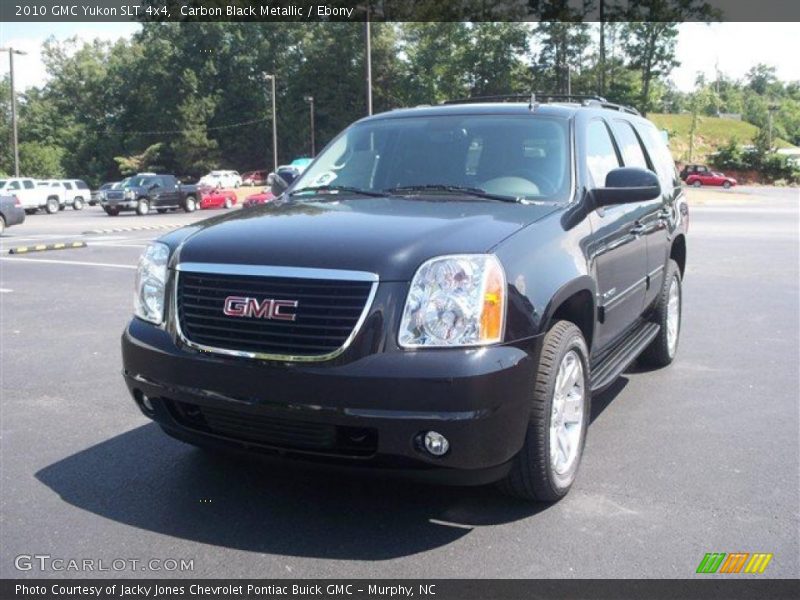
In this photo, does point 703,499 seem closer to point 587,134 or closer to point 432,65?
point 587,134

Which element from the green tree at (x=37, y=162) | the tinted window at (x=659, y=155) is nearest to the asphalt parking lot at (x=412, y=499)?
the tinted window at (x=659, y=155)

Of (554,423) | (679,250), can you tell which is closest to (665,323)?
(679,250)

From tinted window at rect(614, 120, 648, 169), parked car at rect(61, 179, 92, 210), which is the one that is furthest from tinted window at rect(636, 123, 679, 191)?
parked car at rect(61, 179, 92, 210)

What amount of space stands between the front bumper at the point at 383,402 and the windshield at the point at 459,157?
1411 millimetres

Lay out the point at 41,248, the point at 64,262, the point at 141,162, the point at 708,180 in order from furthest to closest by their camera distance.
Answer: the point at 141,162, the point at 708,180, the point at 41,248, the point at 64,262

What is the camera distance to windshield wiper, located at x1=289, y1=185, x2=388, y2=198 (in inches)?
183

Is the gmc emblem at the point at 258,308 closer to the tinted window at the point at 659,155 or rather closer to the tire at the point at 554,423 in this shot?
the tire at the point at 554,423

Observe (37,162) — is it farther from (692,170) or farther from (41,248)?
(41,248)

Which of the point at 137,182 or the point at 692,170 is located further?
the point at 692,170

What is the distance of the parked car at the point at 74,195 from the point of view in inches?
1813

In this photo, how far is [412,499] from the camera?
160 inches

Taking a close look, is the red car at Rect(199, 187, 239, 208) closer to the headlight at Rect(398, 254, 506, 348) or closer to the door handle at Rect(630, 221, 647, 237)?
the door handle at Rect(630, 221, 647, 237)

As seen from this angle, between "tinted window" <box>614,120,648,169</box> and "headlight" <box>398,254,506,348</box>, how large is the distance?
2543mm

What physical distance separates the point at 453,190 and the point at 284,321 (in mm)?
1488
